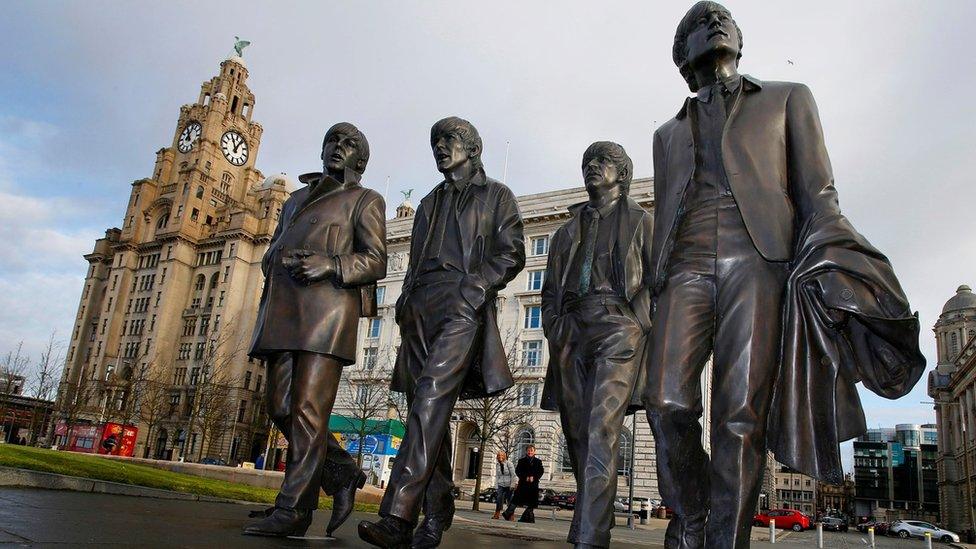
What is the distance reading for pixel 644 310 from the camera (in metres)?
5.23

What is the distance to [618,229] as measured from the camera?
5387 mm

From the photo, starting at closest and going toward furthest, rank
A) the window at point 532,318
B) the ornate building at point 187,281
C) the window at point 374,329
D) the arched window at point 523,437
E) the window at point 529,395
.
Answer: the window at point 529,395
the arched window at point 523,437
the window at point 532,318
the window at point 374,329
the ornate building at point 187,281

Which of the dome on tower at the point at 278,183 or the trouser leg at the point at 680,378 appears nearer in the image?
the trouser leg at the point at 680,378

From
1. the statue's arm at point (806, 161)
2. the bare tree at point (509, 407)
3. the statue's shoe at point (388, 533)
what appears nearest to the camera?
the statue's arm at point (806, 161)

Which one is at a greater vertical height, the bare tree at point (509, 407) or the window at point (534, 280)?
the window at point (534, 280)

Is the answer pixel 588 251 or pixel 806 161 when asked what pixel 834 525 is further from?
pixel 806 161

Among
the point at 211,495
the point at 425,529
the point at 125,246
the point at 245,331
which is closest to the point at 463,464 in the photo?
the point at 245,331

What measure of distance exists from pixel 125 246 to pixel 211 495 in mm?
95147

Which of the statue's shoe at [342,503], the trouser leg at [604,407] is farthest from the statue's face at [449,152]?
the statue's shoe at [342,503]

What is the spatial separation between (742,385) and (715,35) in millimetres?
1903

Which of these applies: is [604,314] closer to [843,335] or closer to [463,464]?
[843,335]

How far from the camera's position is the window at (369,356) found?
Answer: 56.3 metres

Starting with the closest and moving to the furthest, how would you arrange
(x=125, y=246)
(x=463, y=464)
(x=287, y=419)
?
1. (x=287, y=419)
2. (x=463, y=464)
3. (x=125, y=246)

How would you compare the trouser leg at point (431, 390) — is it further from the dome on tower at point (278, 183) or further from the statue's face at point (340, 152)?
the dome on tower at point (278, 183)
